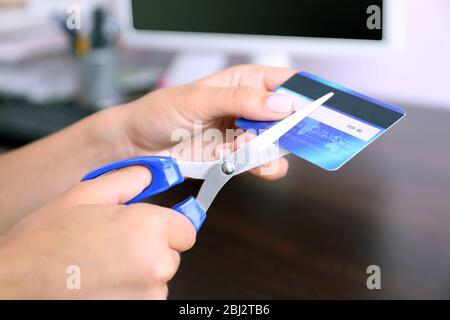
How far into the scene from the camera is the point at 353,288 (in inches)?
21.4

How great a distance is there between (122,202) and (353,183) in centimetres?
39

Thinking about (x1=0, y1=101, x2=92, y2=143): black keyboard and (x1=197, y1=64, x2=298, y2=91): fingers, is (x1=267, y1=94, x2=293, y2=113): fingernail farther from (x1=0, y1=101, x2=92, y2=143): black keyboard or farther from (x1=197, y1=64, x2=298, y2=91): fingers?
(x1=0, y1=101, x2=92, y2=143): black keyboard

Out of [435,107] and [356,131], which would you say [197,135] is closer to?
[356,131]

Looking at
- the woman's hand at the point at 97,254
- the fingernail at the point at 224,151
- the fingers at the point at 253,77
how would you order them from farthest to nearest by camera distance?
the fingers at the point at 253,77
the fingernail at the point at 224,151
the woman's hand at the point at 97,254

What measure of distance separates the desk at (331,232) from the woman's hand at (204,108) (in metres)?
0.08

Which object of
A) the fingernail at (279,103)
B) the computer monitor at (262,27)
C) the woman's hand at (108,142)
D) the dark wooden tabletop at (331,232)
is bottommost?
the dark wooden tabletop at (331,232)

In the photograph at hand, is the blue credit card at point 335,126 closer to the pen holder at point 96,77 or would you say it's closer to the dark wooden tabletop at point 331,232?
the dark wooden tabletop at point 331,232

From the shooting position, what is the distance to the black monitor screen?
0.77 m

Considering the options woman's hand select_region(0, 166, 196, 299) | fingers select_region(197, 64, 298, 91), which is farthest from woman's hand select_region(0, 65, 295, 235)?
woman's hand select_region(0, 166, 196, 299)

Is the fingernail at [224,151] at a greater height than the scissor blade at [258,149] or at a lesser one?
lesser

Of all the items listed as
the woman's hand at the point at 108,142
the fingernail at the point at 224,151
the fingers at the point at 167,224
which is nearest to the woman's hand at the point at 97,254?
the fingers at the point at 167,224

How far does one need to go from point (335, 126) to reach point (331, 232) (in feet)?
0.54

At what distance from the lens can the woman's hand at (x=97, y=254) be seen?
0.41 meters
